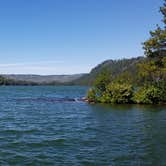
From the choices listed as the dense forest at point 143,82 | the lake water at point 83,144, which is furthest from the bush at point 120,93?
the lake water at point 83,144

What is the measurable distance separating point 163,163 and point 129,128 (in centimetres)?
1577

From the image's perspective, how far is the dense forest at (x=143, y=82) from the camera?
67625 mm

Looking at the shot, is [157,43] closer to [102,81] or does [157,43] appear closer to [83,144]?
[102,81]

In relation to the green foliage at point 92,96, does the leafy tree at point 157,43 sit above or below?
above

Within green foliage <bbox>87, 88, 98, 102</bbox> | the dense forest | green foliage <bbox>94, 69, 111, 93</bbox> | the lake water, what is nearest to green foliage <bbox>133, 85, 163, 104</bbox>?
the dense forest

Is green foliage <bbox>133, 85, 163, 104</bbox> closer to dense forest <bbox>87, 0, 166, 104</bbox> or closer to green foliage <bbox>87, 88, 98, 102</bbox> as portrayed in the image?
dense forest <bbox>87, 0, 166, 104</bbox>

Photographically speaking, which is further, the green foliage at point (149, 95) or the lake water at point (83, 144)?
the green foliage at point (149, 95)

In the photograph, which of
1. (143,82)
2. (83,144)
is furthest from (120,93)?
(83,144)

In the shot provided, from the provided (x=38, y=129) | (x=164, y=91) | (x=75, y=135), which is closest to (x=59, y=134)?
(x=75, y=135)

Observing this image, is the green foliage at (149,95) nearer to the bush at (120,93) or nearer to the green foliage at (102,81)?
the bush at (120,93)

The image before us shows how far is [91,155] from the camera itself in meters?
23.5

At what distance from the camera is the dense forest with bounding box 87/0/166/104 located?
6762cm

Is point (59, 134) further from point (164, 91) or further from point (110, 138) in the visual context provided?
point (164, 91)

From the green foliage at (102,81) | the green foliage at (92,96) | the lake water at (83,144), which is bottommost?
the lake water at (83,144)
